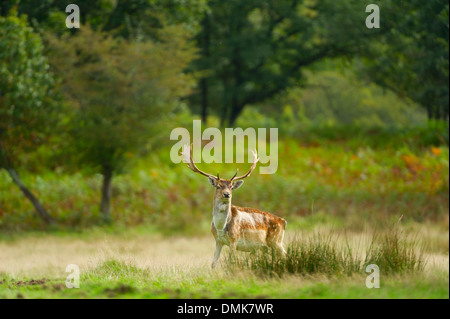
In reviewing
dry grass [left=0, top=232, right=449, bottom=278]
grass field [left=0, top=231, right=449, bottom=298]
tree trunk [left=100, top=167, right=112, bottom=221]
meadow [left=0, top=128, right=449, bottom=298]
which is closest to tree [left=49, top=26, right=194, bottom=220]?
tree trunk [left=100, top=167, right=112, bottom=221]

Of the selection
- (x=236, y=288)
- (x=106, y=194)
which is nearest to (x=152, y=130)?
(x=106, y=194)

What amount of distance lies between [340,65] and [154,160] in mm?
12242

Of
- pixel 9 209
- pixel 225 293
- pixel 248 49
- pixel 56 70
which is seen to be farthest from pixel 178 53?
pixel 225 293

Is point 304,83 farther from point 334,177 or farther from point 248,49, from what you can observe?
point 334,177

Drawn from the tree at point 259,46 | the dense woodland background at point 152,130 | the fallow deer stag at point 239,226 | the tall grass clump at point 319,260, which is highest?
the tree at point 259,46

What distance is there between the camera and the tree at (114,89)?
21.8 metres

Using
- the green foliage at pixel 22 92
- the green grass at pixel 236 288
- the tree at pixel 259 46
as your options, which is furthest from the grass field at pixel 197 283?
the tree at pixel 259 46

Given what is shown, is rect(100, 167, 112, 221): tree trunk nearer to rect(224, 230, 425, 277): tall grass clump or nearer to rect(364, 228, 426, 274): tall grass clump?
rect(224, 230, 425, 277): tall grass clump

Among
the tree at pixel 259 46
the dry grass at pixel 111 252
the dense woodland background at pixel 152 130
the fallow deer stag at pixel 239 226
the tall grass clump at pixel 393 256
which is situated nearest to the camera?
the fallow deer stag at pixel 239 226

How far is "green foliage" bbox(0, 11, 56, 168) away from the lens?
66.0 ft

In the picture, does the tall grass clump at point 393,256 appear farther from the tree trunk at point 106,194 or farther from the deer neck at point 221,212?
the tree trunk at point 106,194

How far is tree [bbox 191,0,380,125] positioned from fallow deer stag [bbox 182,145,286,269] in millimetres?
22631

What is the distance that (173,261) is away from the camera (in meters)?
11.4

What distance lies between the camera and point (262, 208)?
2464 centimetres
